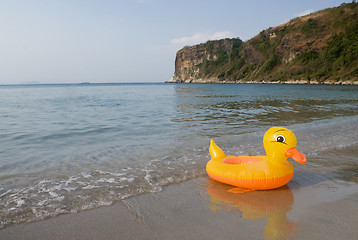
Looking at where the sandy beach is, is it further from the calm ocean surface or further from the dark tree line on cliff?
the dark tree line on cliff

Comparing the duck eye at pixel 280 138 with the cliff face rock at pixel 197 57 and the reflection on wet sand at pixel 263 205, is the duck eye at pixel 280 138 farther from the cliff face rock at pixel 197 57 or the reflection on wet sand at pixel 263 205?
the cliff face rock at pixel 197 57

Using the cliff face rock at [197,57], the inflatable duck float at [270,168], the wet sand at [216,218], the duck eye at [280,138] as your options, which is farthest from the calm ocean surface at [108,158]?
the cliff face rock at [197,57]

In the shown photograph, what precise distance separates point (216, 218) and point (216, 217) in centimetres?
3

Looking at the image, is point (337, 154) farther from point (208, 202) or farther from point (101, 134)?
point (101, 134)

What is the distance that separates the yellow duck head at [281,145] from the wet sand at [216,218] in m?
0.56

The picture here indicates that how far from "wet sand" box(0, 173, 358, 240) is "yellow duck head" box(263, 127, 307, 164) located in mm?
565

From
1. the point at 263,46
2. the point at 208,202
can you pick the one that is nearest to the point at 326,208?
the point at 208,202

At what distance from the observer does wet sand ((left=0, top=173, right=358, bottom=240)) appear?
279 centimetres

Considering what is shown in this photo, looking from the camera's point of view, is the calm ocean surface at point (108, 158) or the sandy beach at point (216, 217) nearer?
the sandy beach at point (216, 217)

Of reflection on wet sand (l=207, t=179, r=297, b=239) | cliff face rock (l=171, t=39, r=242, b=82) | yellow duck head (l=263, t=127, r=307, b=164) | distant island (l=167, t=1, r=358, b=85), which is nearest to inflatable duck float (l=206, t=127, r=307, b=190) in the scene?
yellow duck head (l=263, t=127, r=307, b=164)

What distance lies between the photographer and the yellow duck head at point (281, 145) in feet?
12.6

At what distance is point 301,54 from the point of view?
300 feet

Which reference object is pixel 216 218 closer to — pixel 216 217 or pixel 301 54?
pixel 216 217

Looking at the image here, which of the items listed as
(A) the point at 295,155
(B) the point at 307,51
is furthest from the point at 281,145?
(B) the point at 307,51
